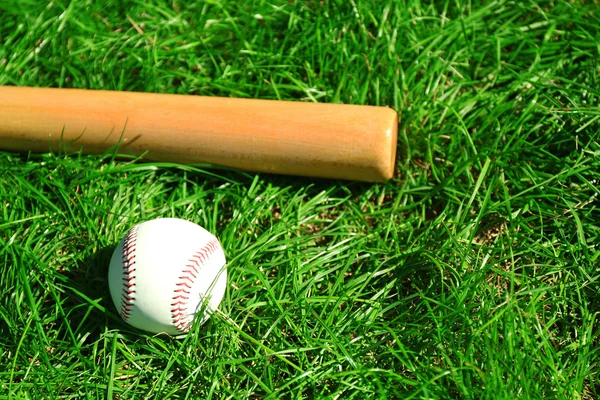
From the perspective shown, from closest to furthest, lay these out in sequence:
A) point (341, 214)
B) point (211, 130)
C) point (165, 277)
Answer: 1. point (165, 277)
2. point (211, 130)
3. point (341, 214)

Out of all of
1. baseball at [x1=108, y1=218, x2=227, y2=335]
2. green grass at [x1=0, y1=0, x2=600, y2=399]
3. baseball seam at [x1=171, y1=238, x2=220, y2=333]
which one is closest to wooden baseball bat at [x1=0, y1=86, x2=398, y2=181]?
green grass at [x1=0, y1=0, x2=600, y2=399]

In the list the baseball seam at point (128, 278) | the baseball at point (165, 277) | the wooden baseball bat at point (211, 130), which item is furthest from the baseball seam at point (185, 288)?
the wooden baseball bat at point (211, 130)

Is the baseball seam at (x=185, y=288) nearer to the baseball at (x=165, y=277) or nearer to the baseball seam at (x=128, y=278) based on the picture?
the baseball at (x=165, y=277)

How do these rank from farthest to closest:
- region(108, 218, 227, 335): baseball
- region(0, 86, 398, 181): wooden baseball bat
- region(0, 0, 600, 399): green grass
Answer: region(0, 86, 398, 181): wooden baseball bat
region(0, 0, 600, 399): green grass
region(108, 218, 227, 335): baseball

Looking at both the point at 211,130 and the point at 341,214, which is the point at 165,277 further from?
the point at 341,214

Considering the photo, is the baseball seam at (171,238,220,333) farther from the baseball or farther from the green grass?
the green grass

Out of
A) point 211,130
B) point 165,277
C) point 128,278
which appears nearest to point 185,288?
point 165,277

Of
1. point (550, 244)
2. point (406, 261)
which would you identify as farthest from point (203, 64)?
point (550, 244)

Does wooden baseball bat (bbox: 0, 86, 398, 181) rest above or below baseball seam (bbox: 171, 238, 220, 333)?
above
